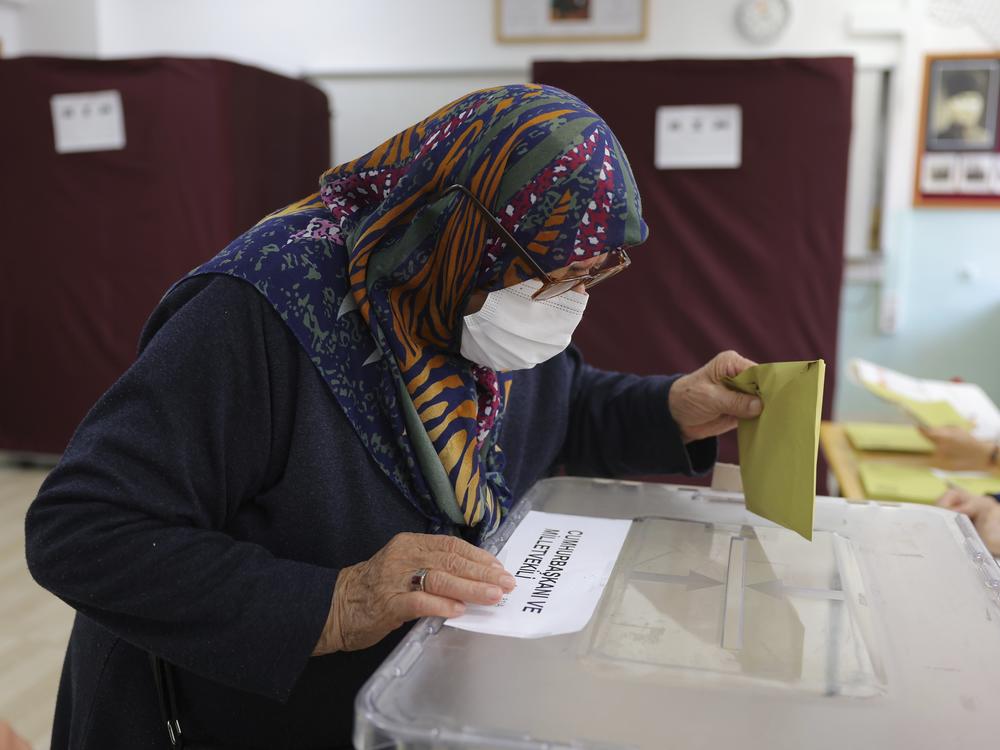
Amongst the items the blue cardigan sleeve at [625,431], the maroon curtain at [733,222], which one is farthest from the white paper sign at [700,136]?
the blue cardigan sleeve at [625,431]

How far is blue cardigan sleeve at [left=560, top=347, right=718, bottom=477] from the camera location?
127 centimetres

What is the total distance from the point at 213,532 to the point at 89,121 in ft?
9.82

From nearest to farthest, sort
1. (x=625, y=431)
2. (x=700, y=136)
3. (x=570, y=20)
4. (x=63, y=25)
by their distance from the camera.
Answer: (x=625, y=431) → (x=700, y=136) → (x=570, y=20) → (x=63, y=25)

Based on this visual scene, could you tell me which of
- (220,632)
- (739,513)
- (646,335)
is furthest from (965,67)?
(220,632)

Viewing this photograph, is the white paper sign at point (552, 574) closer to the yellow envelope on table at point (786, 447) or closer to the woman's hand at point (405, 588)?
the woman's hand at point (405, 588)

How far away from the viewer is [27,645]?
2246 millimetres

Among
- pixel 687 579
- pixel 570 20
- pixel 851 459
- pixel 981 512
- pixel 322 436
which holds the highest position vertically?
pixel 570 20

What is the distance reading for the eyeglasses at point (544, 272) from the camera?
91 centimetres

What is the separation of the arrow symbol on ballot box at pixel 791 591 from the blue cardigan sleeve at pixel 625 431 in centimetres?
46

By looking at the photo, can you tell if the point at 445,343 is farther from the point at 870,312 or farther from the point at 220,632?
the point at 870,312

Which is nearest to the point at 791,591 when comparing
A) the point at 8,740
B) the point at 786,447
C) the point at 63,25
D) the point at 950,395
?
the point at 786,447

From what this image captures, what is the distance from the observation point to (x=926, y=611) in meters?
0.76

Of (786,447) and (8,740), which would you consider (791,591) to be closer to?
(786,447)

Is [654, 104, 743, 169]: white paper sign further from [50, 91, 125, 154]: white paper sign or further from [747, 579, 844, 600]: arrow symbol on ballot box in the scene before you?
[50, 91, 125, 154]: white paper sign
